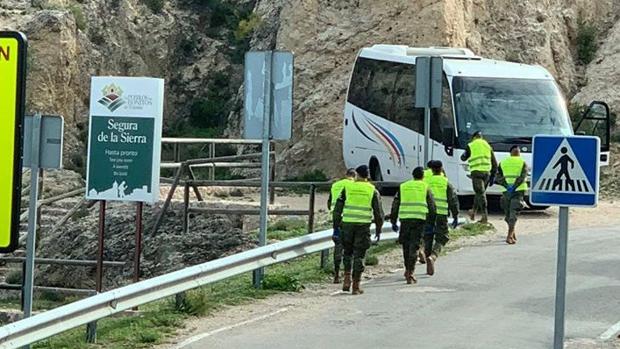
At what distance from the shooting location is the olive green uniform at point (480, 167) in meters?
21.8

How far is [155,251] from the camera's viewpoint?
2092 centimetres

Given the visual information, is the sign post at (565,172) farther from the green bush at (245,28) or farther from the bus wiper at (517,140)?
the green bush at (245,28)

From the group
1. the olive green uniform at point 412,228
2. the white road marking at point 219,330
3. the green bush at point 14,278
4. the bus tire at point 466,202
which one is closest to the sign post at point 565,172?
the white road marking at point 219,330

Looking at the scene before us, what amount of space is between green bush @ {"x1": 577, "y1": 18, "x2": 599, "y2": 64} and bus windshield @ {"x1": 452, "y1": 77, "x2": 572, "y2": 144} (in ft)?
43.7

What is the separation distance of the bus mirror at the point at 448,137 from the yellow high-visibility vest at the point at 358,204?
35.5ft

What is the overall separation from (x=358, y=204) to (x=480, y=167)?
25.5ft

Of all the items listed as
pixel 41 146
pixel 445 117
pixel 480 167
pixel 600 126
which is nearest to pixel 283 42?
pixel 600 126

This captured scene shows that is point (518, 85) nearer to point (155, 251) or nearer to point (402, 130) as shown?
point (402, 130)

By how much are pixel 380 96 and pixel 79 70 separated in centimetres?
1643

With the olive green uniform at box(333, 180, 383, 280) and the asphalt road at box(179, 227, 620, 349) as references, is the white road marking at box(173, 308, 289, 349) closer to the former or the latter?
the asphalt road at box(179, 227, 620, 349)

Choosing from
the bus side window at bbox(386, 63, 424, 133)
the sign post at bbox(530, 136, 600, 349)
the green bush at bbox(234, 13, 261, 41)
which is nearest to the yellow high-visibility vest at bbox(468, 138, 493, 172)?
the bus side window at bbox(386, 63, 424, 133)

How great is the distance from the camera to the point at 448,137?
25.2m

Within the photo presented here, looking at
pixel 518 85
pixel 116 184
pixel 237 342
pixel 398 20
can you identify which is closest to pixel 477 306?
pixel 237 342

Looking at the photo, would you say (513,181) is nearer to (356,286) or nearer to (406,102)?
(356,286)
